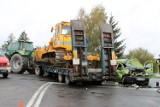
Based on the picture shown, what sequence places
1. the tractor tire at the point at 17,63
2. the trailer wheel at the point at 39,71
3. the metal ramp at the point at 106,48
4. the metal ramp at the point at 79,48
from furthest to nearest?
the tractor tire at the point at 17,63
the trailer wheel at the point at 39,71
the metal ramp at the point at 106,48
the metal ramp at the point at 79,48

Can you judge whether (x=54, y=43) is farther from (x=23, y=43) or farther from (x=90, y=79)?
(x=23, y=43)

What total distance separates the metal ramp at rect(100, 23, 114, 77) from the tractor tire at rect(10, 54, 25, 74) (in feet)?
29.5

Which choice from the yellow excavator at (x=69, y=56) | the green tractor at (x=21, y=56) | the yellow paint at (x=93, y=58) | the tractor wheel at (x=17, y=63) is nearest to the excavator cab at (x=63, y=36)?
the yellow excavator at (x=69, y=56)

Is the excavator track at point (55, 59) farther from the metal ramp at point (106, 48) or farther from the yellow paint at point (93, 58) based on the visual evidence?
the metal ramp at point (106, 48)

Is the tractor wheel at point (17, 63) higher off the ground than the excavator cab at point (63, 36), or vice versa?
the excavator cab at point (63, 36)

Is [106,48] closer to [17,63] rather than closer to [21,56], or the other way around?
[21,56]

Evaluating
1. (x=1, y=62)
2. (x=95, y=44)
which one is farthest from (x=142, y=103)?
(x=95, y=44)

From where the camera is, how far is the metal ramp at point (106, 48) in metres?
19.2

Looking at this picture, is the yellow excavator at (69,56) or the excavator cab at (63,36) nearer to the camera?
the yellow excavator at (69,56)

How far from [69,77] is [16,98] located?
255 inches

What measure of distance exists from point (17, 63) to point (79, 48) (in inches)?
384

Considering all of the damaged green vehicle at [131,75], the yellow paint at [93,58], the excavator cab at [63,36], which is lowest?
the damaged green vehicle at [131,75]

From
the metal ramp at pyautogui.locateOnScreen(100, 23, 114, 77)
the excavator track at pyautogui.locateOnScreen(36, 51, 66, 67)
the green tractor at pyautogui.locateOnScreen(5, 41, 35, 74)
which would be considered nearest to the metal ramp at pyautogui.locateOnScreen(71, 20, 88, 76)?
the metal ramp at pyautogui.locateOnScreen(100, 23, 114, 77)

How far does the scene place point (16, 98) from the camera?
12539 mm
